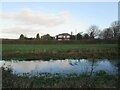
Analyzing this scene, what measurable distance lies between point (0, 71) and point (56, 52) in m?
22.4

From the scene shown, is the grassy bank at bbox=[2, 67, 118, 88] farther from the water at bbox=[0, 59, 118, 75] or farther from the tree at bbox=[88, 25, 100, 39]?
the tree at bbox=[88, 25, 100, 39]

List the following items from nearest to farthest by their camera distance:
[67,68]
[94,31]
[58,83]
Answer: [58,83] < [67,68] < [94,31]

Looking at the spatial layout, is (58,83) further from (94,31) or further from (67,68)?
(94,31)

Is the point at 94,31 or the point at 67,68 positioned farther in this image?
the point at 94,31

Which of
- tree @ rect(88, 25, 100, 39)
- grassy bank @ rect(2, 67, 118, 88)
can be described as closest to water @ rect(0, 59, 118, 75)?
grassy bank @ rect(2, 67, 118, 88)

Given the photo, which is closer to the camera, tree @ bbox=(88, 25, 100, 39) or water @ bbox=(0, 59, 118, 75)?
water @ bbox=(0, 59, 118, 75)

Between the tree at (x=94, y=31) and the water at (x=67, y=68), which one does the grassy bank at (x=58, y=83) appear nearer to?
the water at (x=67, y=68)

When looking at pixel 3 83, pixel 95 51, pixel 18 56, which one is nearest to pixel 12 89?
pixel 3 83

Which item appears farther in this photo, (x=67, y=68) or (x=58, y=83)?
(x=67, y=68)

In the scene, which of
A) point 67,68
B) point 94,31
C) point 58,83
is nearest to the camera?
point 58,83

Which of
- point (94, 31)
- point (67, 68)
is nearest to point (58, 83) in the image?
point (67, 68)

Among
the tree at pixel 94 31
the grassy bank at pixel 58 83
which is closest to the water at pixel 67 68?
the grassy bank at pixel 58 83

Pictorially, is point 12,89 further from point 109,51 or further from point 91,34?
point 91,34

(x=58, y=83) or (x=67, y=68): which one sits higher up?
(x=58, y=83)
